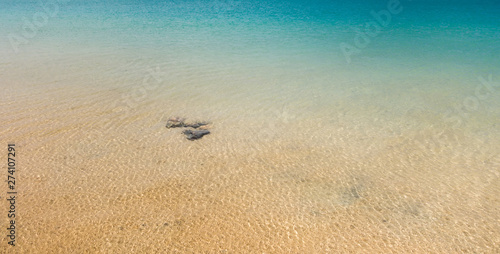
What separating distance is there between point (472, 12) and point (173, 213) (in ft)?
105

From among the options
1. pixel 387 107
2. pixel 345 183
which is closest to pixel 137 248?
pixel 345 183

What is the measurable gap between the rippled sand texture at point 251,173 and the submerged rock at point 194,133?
0.52 feet

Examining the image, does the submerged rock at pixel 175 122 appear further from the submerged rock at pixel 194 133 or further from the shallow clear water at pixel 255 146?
the submerged rock at pixel 194 133

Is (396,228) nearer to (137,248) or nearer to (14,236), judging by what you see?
(137,248)

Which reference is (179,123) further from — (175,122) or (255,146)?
(255,146)

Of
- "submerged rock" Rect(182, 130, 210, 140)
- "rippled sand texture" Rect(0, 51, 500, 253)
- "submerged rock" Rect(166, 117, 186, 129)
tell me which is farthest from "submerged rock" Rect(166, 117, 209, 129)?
"submerged rock" Rect(182, 130, 210, 140)

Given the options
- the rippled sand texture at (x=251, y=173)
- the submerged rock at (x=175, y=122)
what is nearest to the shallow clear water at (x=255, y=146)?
the rippled sand texture at (x=251, y=173)

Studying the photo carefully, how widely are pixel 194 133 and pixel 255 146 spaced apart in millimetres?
1436

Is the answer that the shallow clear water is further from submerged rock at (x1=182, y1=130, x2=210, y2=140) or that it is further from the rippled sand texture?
submerged rock at (x1=182, y1=130, x2=210, y2=140)

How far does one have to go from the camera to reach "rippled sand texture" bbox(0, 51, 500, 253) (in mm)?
4629

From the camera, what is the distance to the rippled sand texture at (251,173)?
463 centimetres

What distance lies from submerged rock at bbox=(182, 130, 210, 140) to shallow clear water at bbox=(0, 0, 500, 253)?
0.26 meters

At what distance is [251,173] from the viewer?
617cm

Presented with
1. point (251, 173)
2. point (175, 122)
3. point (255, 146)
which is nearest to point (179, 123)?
point (175, 122)
